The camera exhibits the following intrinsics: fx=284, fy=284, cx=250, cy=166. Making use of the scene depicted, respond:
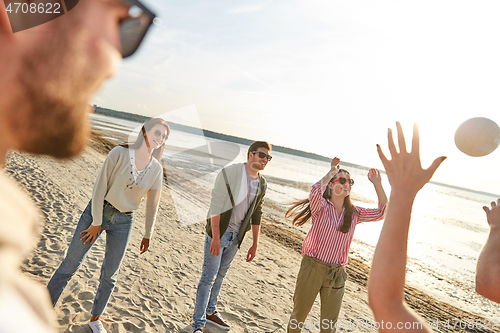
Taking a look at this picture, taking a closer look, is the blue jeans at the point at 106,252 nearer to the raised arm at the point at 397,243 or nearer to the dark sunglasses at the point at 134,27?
the dark sunglasses at the point at 134,27

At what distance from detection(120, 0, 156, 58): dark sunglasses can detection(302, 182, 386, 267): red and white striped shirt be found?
3.19 m

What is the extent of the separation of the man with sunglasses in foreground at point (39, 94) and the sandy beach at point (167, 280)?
12.4ft

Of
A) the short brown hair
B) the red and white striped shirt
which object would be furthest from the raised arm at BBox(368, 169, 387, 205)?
the short brown hair

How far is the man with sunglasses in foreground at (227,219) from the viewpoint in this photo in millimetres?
3807

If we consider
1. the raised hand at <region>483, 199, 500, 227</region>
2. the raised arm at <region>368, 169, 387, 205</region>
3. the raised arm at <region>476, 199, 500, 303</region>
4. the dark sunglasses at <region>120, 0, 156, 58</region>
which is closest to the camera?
the dark sunglasses at <region>120, 0, 156, 58</region>

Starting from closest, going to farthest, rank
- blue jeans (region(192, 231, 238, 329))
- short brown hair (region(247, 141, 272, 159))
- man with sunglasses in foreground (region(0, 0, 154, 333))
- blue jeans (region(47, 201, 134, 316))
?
man with sunglasses in foreground (region(0, 0, 154, 333)) → blue jeans (region(47, 201, 134, 316)) → blue jeans (region(192, 231, 238, 329)) → short brown hair (region(247, 141, 272, 159))

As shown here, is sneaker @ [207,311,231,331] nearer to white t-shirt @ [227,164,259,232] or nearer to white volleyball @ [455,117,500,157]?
white t-shirt @ [227,164,259,232]

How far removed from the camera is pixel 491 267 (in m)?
1.62

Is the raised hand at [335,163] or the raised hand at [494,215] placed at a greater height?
the raised hand at [335,163]

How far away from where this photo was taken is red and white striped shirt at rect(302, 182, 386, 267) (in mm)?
3766

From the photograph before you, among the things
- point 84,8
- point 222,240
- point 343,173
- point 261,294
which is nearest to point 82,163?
point 261,294

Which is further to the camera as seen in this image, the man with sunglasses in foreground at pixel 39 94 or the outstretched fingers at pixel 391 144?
the outstretched fingers at pixel 391 144

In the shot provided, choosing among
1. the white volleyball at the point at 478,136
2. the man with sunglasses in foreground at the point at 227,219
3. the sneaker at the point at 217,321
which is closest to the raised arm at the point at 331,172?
the man with sunglasses in foreground at the point at 227,219

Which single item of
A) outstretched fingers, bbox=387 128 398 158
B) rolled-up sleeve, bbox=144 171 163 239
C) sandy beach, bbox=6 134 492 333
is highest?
outstretched fingers, bbox=387 128 398 158
